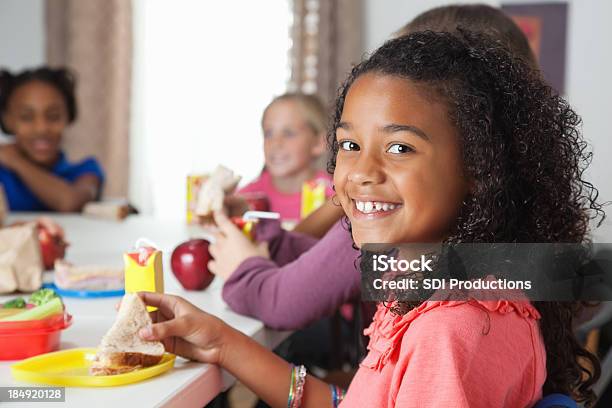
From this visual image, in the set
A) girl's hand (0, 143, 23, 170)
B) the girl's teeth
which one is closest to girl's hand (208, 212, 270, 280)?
the girl's teeth

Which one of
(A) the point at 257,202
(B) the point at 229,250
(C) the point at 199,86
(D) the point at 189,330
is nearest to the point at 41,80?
(C) the point at 199,86

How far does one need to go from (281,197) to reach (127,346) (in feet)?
4.98

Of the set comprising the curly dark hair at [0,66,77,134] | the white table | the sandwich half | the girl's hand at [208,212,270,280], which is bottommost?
the white table

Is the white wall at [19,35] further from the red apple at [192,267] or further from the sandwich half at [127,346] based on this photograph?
the sandwich half at [127,346]

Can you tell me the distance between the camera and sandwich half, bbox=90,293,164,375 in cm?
83

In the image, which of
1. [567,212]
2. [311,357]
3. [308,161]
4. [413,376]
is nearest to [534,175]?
[567,212]

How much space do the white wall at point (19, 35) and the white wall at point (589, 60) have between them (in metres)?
1.59

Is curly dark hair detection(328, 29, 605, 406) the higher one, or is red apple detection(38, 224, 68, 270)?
curly dark hair detection(328, 29, 605, 406)

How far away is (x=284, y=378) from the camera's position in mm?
972

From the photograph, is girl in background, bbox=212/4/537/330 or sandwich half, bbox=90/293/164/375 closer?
sandwich half, bbox=90/293/164/375

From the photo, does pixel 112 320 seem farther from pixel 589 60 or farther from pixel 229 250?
pixel 589 60

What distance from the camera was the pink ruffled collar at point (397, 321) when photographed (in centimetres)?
72

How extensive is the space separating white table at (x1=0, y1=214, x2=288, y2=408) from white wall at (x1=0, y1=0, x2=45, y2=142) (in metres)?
2.30

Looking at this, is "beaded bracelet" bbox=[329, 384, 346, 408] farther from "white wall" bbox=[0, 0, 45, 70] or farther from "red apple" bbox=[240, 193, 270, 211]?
"white wall" bbox=[0, 0, 45, 70]
